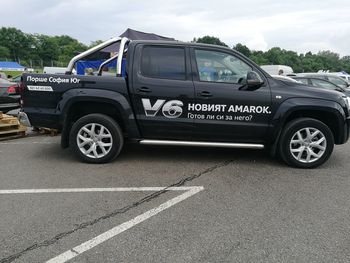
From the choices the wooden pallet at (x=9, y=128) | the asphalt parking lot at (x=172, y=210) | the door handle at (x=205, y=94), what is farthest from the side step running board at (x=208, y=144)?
the wooden pallet at (x=9, y=128)

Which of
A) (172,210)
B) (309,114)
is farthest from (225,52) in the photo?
(172,210)

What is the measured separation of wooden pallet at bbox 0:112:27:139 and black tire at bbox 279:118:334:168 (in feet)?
17.4

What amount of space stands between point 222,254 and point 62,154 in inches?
156

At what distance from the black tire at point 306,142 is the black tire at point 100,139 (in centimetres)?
252

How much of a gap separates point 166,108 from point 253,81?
1.35m

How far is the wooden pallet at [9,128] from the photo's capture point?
290 inches

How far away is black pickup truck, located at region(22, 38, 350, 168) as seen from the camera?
5363 millimetres

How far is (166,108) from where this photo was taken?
539 cm

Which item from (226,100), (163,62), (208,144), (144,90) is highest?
(163,62)

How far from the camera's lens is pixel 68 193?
4316 millimetres

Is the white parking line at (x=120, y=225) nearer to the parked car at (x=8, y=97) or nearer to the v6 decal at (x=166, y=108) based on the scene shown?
the v6 decal at (x=166, y=108)

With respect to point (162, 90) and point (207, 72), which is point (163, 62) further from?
point (207, 72)

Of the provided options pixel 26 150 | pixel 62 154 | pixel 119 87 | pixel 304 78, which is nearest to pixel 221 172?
pixel 119 87

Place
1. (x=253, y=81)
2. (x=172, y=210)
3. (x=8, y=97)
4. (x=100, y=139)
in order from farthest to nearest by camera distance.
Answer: (x=8, y=97) < (x=100, y=139) < (x=253, y=81) < (x=172, y=210)
